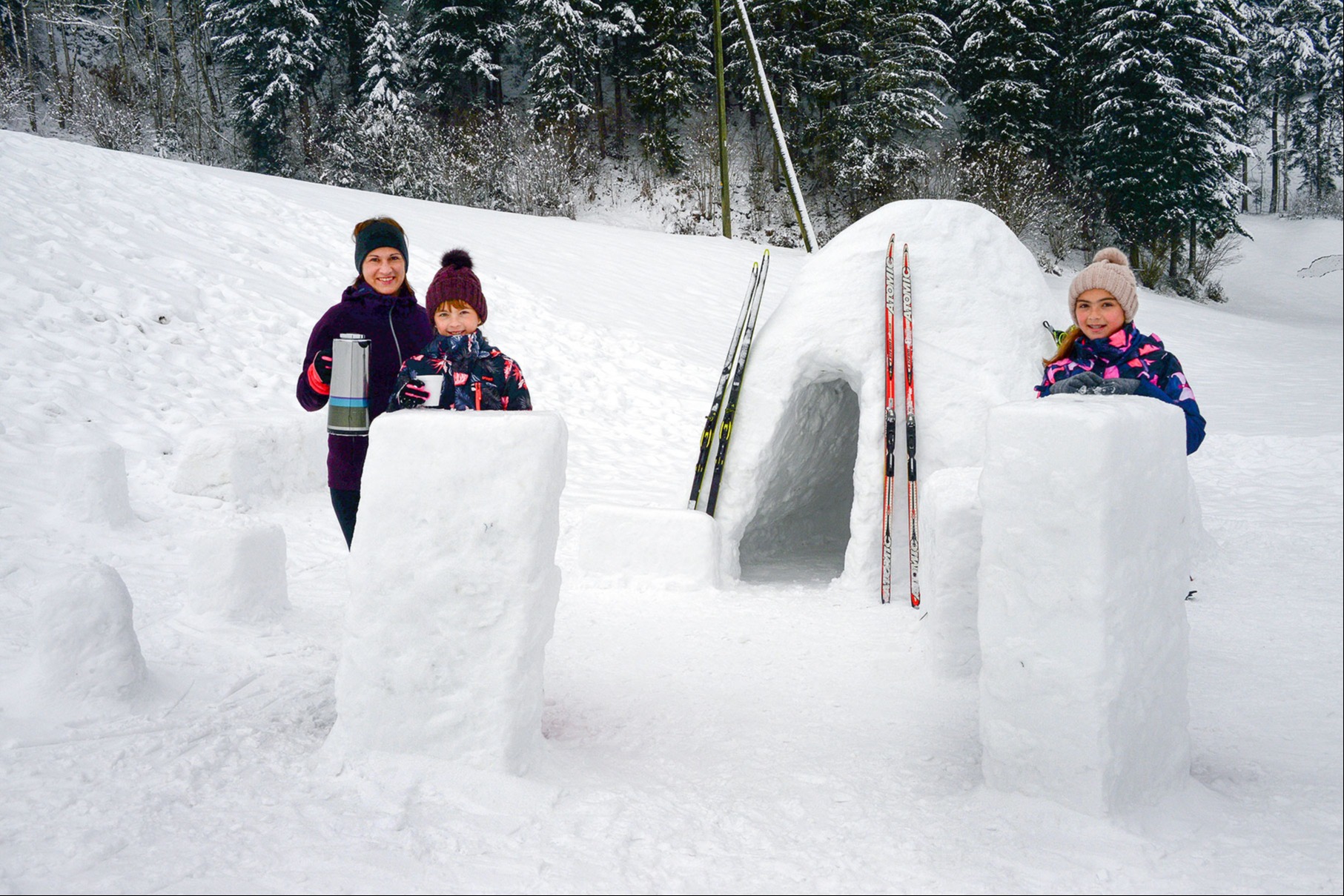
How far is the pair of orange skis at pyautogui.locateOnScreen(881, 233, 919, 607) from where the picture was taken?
442 cm

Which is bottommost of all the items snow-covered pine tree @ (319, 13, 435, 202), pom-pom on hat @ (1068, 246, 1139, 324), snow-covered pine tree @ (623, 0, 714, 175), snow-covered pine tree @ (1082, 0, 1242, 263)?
pom-pom on hat @ (1068, 246, 1139, 324)

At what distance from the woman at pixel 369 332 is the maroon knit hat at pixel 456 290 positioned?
1.03 ft

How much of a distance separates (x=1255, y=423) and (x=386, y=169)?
1458cm

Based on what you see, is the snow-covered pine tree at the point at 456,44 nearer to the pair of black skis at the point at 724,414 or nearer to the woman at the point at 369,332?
the pair of black skis at the point at 724,414

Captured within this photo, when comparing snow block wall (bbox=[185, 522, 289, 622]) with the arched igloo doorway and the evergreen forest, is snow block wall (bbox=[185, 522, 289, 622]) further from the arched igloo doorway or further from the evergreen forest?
the evergreen forest

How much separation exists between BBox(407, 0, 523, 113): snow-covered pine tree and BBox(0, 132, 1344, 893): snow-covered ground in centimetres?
1238

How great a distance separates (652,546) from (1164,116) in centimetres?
952

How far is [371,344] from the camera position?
2922 mm

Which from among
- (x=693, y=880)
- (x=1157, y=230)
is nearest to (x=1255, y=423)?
(x=1157, y=230)

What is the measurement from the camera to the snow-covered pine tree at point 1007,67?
12688mm

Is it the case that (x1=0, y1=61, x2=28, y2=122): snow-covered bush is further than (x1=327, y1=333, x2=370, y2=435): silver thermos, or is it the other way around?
(x1=0, y1=61, x2=28, y2=122): snow-covered bush

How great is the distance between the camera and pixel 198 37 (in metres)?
20.8

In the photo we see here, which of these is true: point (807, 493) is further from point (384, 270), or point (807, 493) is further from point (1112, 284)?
point (384, 270)

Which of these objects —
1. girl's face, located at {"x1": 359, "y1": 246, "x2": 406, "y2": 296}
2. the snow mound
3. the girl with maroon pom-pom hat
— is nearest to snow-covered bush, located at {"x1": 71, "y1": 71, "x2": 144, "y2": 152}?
the snow mound
